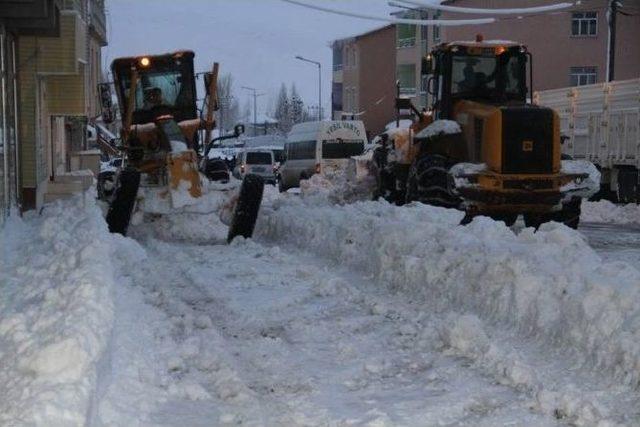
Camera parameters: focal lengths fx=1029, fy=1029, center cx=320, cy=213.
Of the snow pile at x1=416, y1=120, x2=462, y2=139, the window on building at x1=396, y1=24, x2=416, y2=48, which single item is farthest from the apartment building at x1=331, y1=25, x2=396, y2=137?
the snow pile at x1=416, y1=120, x2=462, y2=139

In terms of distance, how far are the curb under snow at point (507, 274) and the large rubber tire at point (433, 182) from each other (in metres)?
1.95

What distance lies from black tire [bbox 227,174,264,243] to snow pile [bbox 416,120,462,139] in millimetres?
3367

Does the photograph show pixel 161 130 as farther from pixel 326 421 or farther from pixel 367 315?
pixel 326 421

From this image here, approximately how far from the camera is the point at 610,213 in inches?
852

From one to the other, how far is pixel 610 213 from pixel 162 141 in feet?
33.0

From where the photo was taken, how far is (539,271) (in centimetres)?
852

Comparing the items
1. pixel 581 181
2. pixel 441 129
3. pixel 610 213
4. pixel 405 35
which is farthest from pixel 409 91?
pixel 581 181

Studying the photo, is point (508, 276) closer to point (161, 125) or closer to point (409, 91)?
point (161, 125)

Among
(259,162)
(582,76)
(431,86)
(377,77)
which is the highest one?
(377,77)

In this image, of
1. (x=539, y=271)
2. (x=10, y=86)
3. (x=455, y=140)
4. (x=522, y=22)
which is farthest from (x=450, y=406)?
(x=522, y=22)

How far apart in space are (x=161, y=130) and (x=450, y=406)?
36.8 ft

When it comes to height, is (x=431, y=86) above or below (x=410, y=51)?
below

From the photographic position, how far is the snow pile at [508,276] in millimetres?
6922

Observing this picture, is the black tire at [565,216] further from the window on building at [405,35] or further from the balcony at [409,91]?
the window on building at [405,35]
